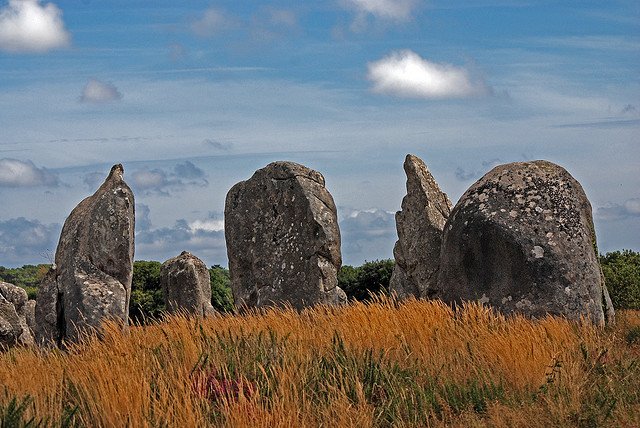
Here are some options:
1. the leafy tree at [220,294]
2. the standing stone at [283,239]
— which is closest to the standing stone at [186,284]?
the standing stone at [283,239]

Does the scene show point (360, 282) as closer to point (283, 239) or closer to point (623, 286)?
point (623, 286)

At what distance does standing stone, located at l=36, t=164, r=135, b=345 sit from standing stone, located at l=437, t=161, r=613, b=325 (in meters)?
5.31

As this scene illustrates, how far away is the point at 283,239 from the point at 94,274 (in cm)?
448

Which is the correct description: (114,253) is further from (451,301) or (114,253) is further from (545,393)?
(545,393)

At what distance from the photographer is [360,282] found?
28516 millimetres

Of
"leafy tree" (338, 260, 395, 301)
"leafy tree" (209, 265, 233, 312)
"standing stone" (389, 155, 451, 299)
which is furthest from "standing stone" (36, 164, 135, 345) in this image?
"leafy tree" (209, 265, 233, 312)

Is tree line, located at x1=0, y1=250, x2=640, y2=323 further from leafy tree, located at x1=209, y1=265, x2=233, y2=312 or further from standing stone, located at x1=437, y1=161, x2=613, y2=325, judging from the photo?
standing stone, located at x1=437, y1=161, x2=613, y2=325

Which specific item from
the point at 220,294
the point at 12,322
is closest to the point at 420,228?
the point at 12,322

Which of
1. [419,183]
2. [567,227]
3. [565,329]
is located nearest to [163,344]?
[565,329]

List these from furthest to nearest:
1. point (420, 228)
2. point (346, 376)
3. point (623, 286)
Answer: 1. point (623, 286)
2. point (420, 228)
3. point (346, 376)

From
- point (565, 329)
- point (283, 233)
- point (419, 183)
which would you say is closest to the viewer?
point (565, 329)

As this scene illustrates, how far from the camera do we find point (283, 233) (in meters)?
18.0

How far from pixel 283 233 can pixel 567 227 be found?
6267 mm

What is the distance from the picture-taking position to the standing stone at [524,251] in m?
A: 13.4
